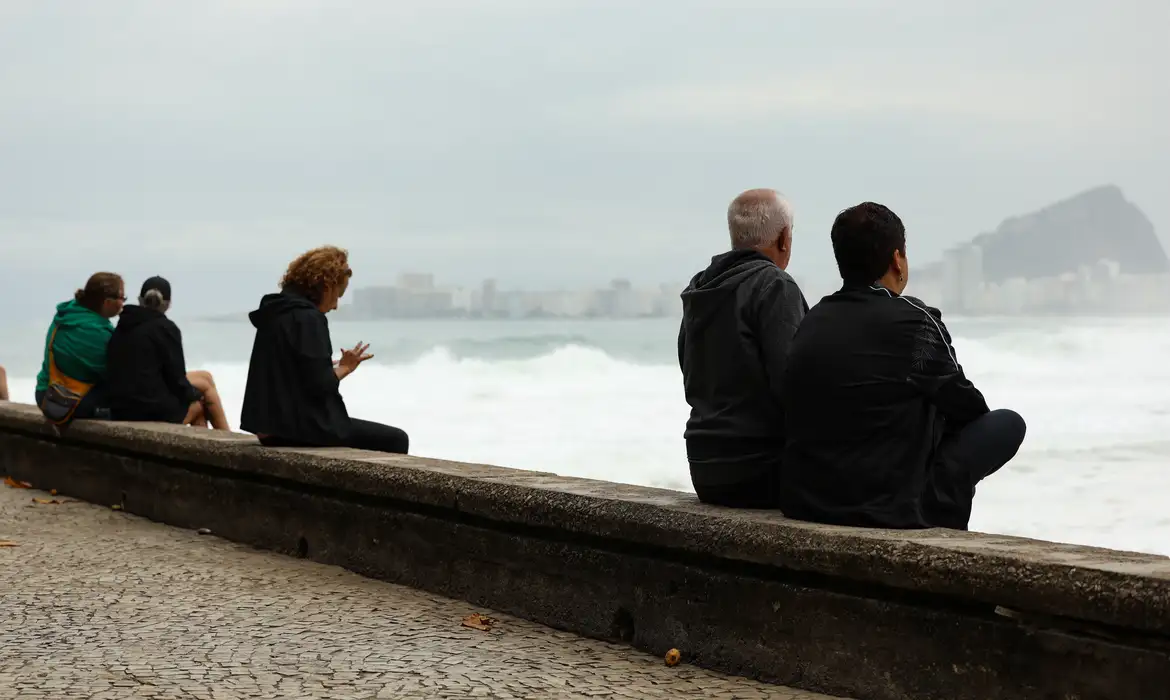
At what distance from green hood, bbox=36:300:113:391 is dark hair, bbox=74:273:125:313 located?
2.3 inches

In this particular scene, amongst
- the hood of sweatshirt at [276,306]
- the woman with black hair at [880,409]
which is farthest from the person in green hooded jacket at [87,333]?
the woman with black hair at [880,409]

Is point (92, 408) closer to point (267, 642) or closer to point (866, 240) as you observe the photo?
point (267, 642)

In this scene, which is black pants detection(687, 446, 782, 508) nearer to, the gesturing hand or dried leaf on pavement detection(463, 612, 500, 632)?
dried leaf on pavement detection(463, 612, 500, 632)

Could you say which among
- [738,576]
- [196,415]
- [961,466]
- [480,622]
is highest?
[961,466]

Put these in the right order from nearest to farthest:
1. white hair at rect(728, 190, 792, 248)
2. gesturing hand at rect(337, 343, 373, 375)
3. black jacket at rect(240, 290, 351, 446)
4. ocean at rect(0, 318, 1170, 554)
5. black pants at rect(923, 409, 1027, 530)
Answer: black pants at rect(923, 409, 1027, 530)
white hair at rect(728, 190, 792, 248)
black jacket at rect(240, 290, 351, 446)
gesturing hand at rect(337, 343, 373, 375)
ocean at rect(0, 318, 1170, 554)

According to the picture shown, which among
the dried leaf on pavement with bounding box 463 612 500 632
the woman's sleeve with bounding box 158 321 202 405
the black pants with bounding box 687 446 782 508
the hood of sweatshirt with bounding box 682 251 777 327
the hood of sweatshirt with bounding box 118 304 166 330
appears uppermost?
the hood of sweatshirt with bounding box 682 251 777 327

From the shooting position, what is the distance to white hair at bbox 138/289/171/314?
930cm

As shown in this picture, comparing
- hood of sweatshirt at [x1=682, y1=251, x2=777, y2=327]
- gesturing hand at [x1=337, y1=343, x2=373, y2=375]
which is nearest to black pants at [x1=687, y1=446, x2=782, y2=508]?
hood of sweatshirt at [x1=682, y1=251, x2=777, y2=327]

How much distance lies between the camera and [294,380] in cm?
707

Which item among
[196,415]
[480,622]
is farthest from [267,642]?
[196,415]

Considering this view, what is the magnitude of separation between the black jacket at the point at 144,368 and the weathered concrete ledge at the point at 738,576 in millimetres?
2218

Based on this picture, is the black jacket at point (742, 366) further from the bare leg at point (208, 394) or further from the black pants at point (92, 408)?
the bare leg at point (208, 394)

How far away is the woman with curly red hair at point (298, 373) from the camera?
7.02 metres

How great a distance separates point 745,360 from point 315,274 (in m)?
3.33
